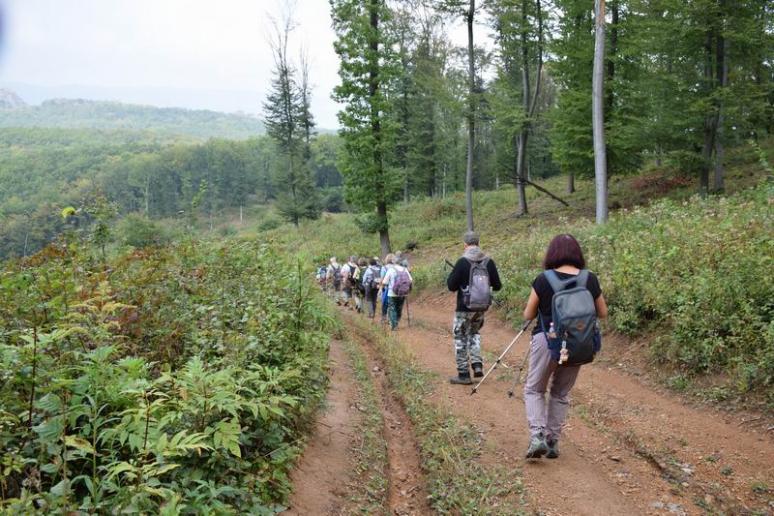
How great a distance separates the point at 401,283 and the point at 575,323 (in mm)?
8219

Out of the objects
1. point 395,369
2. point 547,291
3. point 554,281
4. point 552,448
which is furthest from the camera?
point 395,369

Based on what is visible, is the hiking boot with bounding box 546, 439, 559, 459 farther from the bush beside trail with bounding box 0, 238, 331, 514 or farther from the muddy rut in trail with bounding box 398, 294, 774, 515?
the bush beside trail with bounding box 0, 238, 331, 514

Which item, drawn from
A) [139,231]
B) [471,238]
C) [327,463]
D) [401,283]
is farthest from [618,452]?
[139,231]

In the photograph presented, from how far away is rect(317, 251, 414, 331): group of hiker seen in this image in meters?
12.6

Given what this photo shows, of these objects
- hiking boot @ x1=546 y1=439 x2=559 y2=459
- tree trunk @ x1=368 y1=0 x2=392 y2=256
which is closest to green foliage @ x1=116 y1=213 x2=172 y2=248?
hiking boot @ x1=546 y1=439 x2=559 y2=459

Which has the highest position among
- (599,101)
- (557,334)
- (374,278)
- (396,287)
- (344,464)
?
(599,101)

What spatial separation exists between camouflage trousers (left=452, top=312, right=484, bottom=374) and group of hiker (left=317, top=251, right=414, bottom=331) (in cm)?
488

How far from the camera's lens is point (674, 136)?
18844mm

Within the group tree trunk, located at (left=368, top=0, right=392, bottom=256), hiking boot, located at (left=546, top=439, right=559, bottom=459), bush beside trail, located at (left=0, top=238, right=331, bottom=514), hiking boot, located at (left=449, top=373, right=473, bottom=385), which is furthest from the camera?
tree trunk, located at (left=368, top=0, right=392, bottom=256)

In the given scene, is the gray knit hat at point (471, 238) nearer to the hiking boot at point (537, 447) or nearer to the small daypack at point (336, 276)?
the hiking boot at point (537, 447)

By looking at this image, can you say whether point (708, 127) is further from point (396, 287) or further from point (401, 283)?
point (396, 287)

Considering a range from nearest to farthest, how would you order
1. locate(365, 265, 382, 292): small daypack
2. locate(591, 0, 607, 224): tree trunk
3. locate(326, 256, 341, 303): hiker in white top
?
locate(365, 265, 382, 292): small daypack, locate(591, 0, 607, 224): tree trunk, locate(326, 256, 341, 303): hiker in white top

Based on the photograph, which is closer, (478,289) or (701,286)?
(478,289)

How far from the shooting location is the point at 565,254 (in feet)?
15.3
